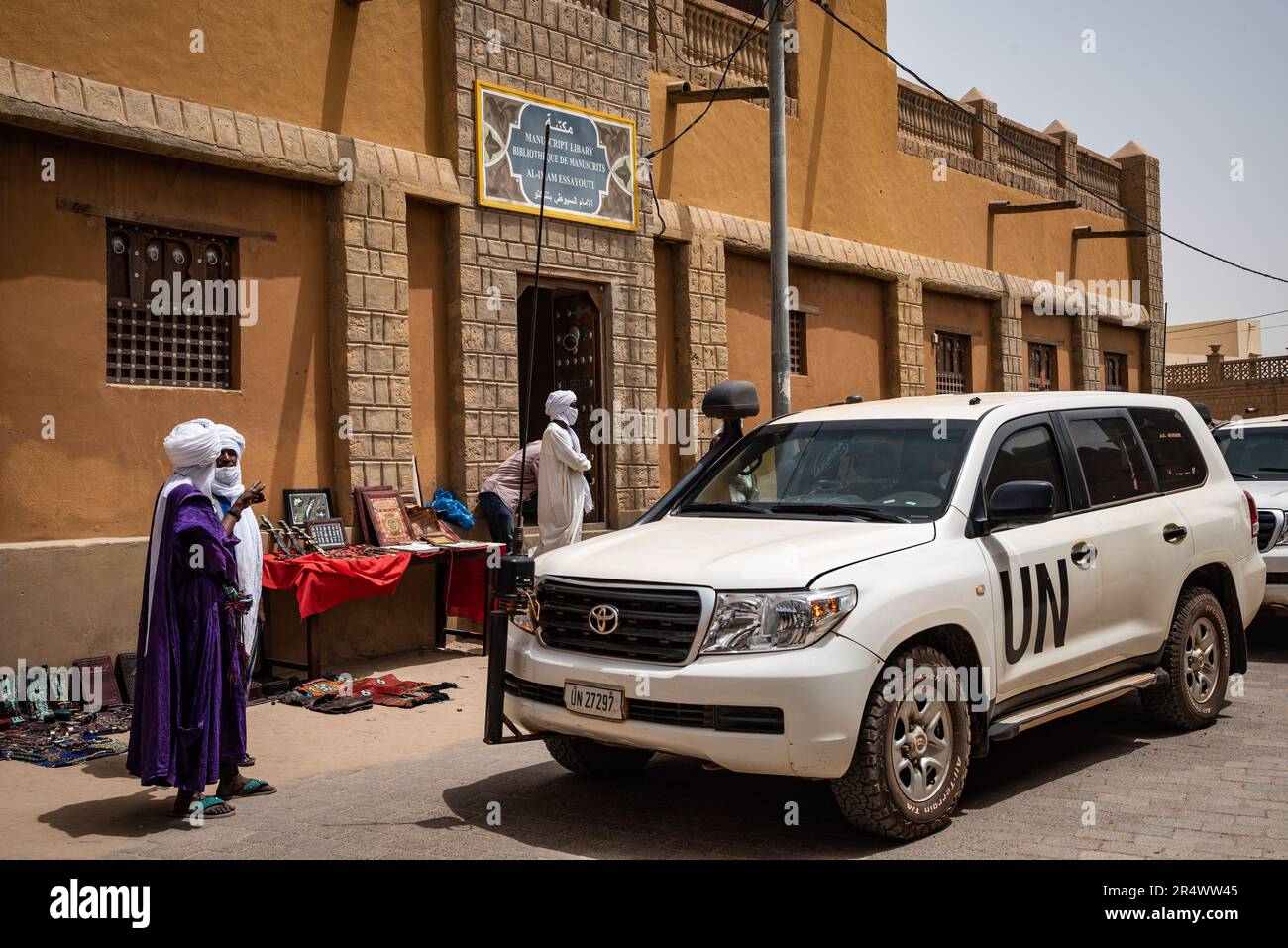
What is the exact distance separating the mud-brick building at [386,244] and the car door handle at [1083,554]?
5784 millimetres

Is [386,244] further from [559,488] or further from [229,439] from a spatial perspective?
[229,439]

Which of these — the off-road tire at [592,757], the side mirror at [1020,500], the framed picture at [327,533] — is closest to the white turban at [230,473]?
the off-road tire at [592,757]

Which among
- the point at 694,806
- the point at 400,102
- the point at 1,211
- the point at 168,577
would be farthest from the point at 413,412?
the point at 694,806

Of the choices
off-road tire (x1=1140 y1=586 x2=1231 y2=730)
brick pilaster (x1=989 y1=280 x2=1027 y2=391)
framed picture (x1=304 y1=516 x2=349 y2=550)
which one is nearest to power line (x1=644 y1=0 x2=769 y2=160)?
framed picture (x1=304 y1=516 x2=349 y2=550)

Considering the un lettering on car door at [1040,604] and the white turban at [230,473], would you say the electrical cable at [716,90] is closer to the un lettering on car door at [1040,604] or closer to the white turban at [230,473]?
the white turban at [230,473]

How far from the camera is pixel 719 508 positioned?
6.14m

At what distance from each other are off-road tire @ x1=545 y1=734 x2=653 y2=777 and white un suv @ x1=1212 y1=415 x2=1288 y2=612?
580 cm

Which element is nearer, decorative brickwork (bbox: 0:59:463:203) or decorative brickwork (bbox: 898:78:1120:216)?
decorative brickwork (bbox: 0:59:463:203)

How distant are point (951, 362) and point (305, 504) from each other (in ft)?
39.6

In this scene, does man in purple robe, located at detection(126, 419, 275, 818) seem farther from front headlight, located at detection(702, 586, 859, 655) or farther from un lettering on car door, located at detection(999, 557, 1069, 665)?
un lettering on car door, located at detection(999, 557, 1069, 665)

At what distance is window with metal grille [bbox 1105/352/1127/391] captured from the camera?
23781 mm

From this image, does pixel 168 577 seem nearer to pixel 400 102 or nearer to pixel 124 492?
pixel 124 492

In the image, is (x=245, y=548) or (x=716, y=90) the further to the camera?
(x=716, y=90)

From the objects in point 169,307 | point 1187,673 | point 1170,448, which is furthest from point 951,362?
point 169,307
